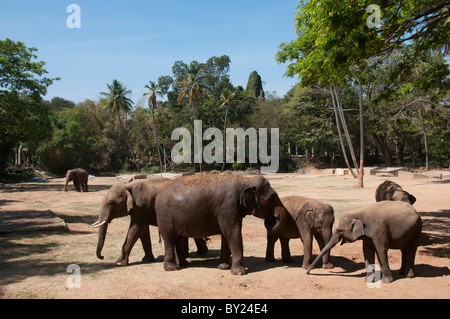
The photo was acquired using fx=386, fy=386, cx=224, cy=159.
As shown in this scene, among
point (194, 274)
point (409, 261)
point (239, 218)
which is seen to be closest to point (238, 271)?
point (194, 274)

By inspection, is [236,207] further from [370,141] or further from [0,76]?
[370,141]

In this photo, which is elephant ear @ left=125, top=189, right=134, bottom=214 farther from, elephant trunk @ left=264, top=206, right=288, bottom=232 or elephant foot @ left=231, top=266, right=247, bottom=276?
elephant trunk @ left=264, top=206, right=288, bottom=232

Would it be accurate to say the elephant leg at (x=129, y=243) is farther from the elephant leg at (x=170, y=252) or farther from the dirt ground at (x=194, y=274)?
the elephant leg at (x=170, y=252)

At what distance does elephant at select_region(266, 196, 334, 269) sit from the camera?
26.0 feet

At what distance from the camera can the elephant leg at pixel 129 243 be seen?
820 centimetres

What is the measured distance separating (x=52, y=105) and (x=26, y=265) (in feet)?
276

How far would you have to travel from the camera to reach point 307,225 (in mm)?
8008

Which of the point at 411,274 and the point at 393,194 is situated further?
the point at 393,194

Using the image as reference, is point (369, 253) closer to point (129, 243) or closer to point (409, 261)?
Result: point (409, 261)

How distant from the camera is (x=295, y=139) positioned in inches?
2185

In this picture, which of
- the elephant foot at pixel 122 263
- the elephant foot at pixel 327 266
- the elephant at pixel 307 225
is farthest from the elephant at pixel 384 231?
the elephant foot at pixel 122 263

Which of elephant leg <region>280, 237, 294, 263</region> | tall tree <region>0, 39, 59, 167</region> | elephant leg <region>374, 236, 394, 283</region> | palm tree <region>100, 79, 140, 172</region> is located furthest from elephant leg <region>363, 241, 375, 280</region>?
palm tree <region>100, 79, 140, 172</region>

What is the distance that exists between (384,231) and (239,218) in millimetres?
2650

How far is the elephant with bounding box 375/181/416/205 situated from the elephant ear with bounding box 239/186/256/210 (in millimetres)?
4970
